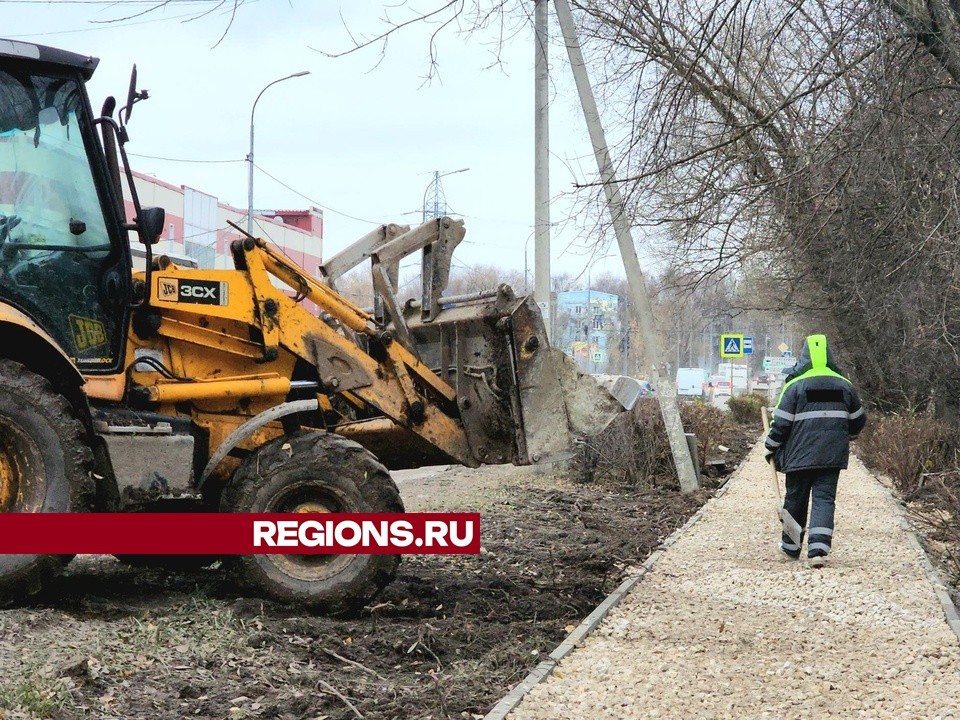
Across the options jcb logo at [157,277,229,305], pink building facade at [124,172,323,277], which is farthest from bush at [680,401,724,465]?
pink building facade at [124,172,323,277]

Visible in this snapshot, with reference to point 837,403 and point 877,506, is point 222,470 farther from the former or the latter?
point 877,506

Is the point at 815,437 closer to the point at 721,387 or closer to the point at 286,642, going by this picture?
the point at 286,642

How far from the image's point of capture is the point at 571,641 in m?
6.94

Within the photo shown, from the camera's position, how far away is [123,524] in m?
7.20

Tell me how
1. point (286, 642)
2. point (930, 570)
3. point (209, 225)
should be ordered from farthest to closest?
point (209, 225), point (930, 570), point (286, 642)

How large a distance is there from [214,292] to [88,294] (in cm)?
84

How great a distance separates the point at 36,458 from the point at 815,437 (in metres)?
6.10

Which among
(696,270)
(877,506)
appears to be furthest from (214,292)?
(877,506)

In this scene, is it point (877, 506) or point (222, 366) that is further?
point (877, 506)

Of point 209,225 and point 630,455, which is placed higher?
point 209,225

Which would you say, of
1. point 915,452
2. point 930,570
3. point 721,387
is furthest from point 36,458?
point 721,387

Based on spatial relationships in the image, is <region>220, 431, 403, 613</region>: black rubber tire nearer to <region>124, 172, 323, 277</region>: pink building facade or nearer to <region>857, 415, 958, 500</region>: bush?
<region>857, 415, 958, 500</region>: bush

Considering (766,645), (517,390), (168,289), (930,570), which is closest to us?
(766,645)

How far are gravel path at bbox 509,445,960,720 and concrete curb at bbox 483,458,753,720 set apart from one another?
0.16 ft
